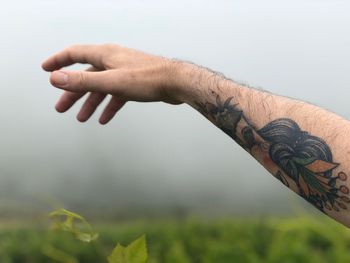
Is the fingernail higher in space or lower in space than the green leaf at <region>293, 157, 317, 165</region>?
higher

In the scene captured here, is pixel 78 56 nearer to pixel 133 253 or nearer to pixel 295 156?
pixel 295 156

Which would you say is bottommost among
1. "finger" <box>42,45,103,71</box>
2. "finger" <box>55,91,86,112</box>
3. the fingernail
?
the fingernail

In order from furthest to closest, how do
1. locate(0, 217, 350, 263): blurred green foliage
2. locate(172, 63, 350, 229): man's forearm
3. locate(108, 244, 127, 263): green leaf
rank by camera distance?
locate(0, 217, 350, 263): blurred green foliage < locate(172, 63, 350, 229): man's forearm < locate(108, 244, 127, 263): green leaf

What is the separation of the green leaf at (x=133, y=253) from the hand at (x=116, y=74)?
15.0 inches

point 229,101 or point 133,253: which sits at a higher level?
point 229,101

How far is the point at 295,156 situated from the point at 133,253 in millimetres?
379

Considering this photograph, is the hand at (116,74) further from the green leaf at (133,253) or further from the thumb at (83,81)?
the green leaf at (133,253)

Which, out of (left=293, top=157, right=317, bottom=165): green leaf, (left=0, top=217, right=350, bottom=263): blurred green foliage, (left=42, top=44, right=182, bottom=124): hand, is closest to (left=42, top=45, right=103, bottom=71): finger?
(left=42, top=44, right=182, bottom=124): hand

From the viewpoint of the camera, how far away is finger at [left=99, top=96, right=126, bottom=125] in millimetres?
1017

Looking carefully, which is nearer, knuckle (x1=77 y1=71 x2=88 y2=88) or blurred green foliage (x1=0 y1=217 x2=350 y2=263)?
knuckle (x1=77 y1=71 x2=88 y2=88)

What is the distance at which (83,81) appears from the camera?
813 mm

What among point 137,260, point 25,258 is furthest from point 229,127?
point 25,258

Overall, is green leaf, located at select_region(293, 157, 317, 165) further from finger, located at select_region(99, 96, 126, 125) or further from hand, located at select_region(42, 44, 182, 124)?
finger, located at select_region(99, 96, 126, 125)

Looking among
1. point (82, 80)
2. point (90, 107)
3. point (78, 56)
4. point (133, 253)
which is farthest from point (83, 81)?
point (133, 253)
